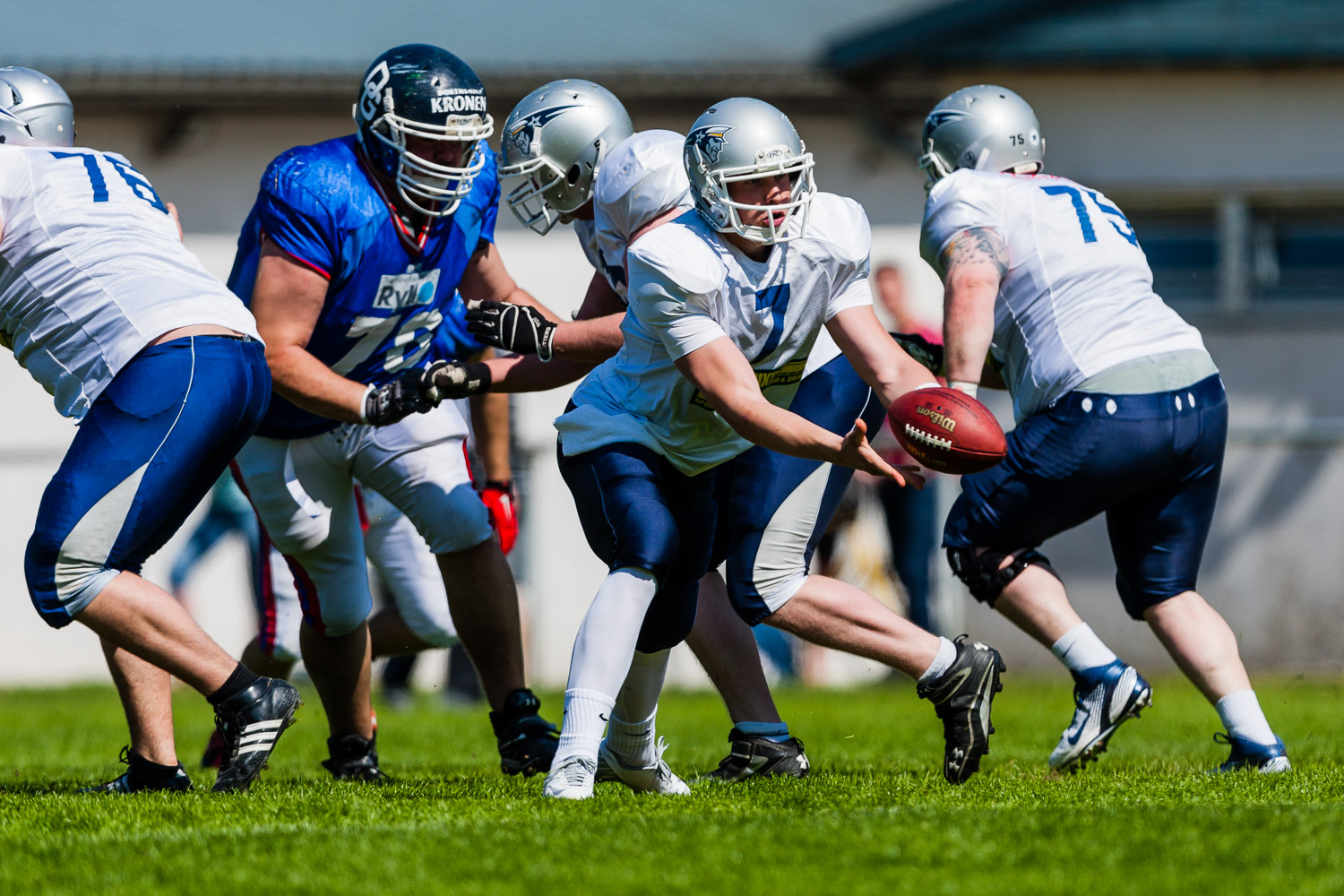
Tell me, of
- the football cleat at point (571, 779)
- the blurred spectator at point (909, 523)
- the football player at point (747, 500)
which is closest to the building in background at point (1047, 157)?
the blurred spectator at point (909, 523)

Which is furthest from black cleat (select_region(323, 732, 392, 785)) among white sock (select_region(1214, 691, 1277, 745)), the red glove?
white sock (select_region(1214, 691, 1277, 745))

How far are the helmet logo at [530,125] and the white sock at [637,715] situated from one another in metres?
1.66

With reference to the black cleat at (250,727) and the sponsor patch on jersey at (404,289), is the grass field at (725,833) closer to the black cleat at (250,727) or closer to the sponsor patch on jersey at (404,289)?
the black cleat at (250,727)

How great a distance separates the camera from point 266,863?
307cm

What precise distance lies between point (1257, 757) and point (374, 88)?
3.12 meters

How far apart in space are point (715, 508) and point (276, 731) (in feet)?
4.12

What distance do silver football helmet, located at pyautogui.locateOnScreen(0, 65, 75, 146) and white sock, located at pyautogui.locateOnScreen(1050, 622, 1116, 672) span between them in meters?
3.19

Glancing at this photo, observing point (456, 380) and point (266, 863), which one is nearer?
point (266, 863)

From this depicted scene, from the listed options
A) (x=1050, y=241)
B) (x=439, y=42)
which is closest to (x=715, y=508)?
(x=1050, y=241)

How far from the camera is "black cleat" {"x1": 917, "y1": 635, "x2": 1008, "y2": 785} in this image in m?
4.09

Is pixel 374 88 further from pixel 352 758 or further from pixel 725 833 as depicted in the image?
pixel 725 833

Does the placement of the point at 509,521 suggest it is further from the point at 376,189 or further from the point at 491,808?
the point at 491,808

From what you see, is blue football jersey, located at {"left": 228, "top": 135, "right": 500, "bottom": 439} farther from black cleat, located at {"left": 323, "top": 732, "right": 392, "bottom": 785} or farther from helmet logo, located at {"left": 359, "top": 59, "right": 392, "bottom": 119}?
black cleat, located at {"left": 323, "top": 732, "right": 392, "bottom": 785}

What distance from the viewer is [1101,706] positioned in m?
4.57
